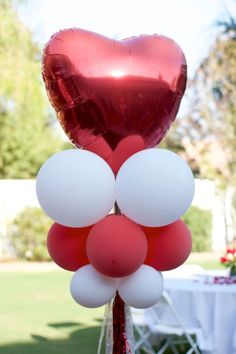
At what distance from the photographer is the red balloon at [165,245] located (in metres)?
2.79

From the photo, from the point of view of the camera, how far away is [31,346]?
5879 millimetres

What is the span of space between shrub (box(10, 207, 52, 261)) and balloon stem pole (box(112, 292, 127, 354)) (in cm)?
1143

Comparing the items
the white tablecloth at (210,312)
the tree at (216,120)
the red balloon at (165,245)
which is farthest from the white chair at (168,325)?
the tree at (216,120)

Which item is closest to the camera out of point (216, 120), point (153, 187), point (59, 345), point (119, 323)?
point (153, 187)

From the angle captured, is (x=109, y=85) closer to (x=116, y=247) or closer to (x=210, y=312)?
(x=116, y=247)

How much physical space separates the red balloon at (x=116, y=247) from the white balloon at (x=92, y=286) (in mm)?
107

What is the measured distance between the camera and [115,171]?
9.13 feet

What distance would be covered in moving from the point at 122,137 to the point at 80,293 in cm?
71

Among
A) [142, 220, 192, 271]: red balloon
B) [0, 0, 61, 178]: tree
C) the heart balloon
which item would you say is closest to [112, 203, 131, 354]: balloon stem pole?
[142, 220, 192, 271]: red balloon

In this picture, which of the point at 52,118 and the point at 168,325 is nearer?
the point at 168,325

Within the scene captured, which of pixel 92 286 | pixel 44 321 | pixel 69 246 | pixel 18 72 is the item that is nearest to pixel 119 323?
pixel 92 286

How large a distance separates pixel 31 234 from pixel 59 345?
28.6 ft

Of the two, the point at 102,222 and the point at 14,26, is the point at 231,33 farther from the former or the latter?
the point at 102,222

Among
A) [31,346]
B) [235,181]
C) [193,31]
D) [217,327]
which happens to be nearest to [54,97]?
[217,327]
